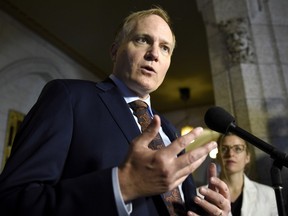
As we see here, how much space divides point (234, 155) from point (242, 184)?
218 millimetres

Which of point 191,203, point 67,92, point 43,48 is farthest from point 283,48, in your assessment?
point 43,48

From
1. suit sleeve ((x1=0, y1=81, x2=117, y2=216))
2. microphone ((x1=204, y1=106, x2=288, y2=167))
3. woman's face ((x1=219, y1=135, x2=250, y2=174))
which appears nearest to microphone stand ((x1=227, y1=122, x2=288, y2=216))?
microphone ((x1=204, y1=106, x2=288, y2=167))

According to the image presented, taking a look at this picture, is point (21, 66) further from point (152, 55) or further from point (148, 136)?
point (148, 136)

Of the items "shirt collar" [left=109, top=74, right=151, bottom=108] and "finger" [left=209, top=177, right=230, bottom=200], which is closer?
"finger" [left=209, top=177, right=230, bottom=200]

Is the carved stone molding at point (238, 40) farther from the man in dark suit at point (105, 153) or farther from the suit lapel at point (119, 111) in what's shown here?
the suit lapel at point (119, 111)

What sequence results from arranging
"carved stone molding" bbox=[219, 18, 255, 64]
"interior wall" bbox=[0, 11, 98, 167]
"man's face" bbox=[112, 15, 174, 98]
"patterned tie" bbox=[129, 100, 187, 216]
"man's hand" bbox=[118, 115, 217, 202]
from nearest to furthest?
"man's hand" bbox=[118, 115, 217, 202] → "patterned tie" bbox=[129, 100, 187, 216] → "man's face" bbox=[112, 15, 174, 98] → "carved stone molding" bbox=[219, 18, 255, 64] → "interior wall" bbox=[0, 11, 98, 167]

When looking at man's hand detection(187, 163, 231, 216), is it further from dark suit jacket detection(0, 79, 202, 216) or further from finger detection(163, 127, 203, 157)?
finger detection(163, 127, 203, 157)

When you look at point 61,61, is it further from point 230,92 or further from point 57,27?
point 230,92

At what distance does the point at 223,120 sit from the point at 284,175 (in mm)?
1318

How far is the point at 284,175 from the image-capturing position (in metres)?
2.05

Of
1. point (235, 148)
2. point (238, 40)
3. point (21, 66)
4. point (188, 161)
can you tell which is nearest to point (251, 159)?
point (235, 148)

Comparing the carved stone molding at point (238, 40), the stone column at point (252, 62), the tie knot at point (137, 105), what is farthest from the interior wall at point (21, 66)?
the tie knot at point (137, 105)

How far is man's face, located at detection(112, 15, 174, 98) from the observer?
3.73 ft

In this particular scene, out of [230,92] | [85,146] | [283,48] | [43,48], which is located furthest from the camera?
[43,48]
